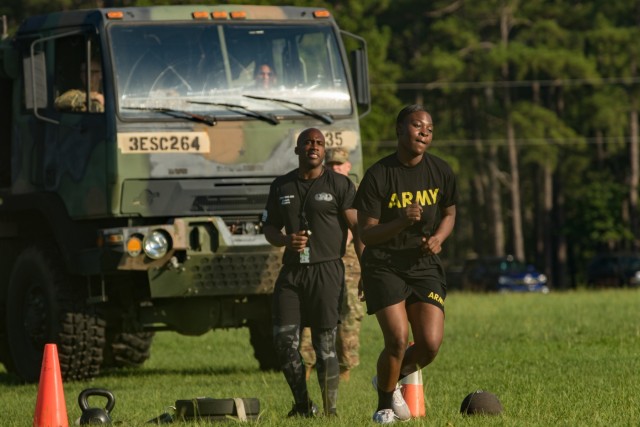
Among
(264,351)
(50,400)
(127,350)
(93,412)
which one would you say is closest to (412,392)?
(93,412)

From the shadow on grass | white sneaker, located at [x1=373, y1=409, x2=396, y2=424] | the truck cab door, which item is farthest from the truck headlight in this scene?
white sneaker, located at [x1=373, y1=409, x2=396, y2=424]

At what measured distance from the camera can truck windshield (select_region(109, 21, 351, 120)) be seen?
15430mm

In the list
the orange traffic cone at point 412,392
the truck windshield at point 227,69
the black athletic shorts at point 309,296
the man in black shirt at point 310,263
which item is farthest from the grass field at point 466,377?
the truck windshield at point 227,69

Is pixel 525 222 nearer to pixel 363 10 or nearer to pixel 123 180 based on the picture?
pixel 363 10

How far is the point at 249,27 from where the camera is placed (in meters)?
15.9

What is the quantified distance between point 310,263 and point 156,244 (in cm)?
424

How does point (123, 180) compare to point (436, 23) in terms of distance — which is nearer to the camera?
point (123, 180)

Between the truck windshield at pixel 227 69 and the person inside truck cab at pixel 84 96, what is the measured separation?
0.74 feet

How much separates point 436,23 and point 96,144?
54.2 meters

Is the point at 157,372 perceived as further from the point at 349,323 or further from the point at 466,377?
the point at 466,377

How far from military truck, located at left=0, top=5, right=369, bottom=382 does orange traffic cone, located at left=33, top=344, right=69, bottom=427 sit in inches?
179

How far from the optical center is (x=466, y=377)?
14633mm

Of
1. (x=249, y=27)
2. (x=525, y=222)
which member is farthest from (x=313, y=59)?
(x=525, y=222)

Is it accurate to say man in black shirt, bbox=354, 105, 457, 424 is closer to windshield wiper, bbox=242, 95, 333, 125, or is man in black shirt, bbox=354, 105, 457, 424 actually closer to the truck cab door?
windshield wiper, bbox=242, 95, 333, 125
